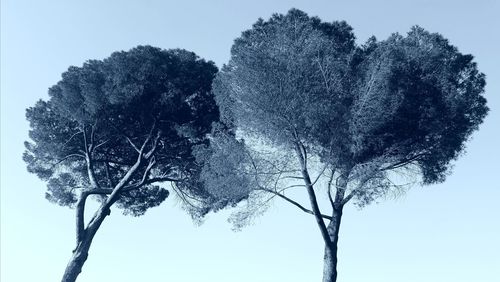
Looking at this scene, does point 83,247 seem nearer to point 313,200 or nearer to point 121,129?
point 121,129

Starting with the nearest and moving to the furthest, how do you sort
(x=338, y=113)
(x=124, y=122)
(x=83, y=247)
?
(x=338, y=113), (x=83, y=247), (x=124, y=122)

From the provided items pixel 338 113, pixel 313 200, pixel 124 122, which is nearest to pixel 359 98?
pixel 338 113

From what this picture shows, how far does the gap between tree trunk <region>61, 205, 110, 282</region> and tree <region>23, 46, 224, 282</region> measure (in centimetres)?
3

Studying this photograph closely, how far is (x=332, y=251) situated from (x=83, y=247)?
723 centimetres

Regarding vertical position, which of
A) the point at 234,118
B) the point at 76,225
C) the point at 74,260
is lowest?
the point at 74,260

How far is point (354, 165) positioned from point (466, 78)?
3.77 metres

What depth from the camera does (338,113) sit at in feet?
36.8

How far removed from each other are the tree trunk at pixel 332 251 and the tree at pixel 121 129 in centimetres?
491

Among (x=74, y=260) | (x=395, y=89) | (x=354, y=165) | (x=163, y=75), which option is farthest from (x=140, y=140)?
(x=395, y=89)

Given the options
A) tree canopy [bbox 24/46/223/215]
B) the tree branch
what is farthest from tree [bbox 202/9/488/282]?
tree canopy [bbox 24/46/223/215]

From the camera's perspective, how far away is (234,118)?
12336 millimetres

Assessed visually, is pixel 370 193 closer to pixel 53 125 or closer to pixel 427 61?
pixel 427 61

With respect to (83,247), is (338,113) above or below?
above

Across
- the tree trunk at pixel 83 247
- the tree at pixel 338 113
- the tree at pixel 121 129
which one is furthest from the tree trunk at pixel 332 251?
the tree trunk at pixel 83 247
